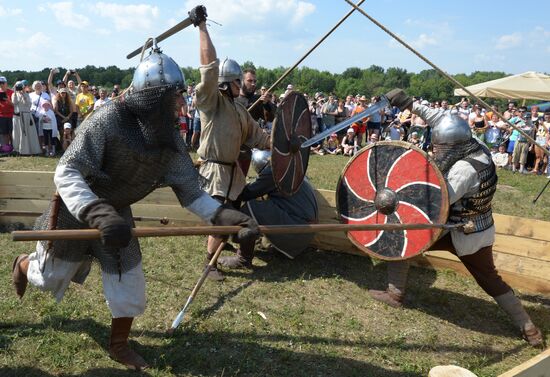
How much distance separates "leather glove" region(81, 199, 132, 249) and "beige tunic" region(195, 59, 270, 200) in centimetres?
169

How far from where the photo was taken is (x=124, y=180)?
279cm

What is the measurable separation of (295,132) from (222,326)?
1660 mm

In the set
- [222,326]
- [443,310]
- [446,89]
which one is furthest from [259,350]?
[446,89]

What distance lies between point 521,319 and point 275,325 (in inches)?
69.8

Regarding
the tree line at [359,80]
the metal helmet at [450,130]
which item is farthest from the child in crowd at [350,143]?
the tree line at [359,80]

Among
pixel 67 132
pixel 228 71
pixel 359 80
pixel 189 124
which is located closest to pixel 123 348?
pixel 228 71

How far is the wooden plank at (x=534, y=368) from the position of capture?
6.82ft

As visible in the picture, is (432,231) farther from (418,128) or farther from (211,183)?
(418,128)

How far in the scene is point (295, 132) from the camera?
4.15 meters

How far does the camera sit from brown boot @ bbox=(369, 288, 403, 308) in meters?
3.99

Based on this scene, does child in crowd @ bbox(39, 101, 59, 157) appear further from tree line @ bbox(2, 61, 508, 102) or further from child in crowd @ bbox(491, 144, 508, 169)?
tree line @ bbox(2, 61, 508, 102)

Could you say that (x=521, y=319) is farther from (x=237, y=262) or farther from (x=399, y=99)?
(x=237, y=262)

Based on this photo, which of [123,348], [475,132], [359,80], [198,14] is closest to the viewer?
[123,348]

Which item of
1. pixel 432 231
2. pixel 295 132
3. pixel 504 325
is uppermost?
pixel 295 132
